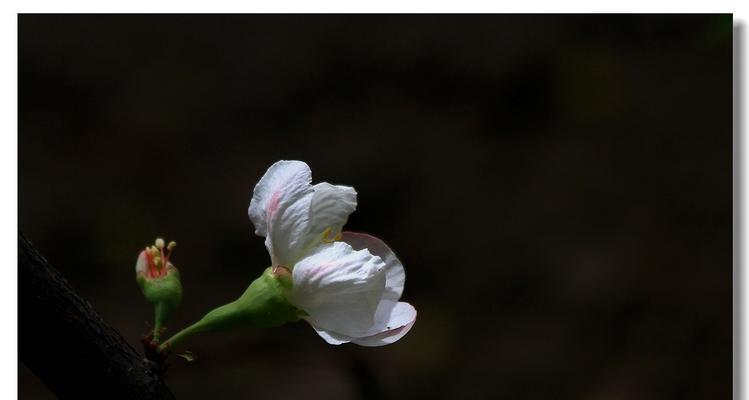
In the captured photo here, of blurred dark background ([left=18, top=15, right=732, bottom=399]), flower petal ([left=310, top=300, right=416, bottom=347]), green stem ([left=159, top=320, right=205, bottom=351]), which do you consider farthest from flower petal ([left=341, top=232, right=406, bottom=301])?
blurred dark background ([left=18, top=15, right=732, bottom=399])

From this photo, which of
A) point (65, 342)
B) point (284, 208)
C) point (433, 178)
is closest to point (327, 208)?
point (284, 208)

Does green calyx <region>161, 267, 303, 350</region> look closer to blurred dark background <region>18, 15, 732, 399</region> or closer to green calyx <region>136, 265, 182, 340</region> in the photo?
green calyx <region>136, 265, 182, 340</region>

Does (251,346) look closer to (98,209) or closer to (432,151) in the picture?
(98,209)

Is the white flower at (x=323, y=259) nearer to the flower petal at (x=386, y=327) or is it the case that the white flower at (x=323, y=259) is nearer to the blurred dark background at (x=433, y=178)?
the flower petal at (x=386, y=327)

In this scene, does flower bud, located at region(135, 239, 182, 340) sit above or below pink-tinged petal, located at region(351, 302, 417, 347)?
above

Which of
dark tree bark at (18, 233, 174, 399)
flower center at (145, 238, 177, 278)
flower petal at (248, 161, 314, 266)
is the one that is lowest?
dark tree bark at (18, 233, 174, 399)

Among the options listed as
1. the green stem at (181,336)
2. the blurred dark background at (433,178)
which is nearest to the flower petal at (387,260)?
the green stem at (181,336)
